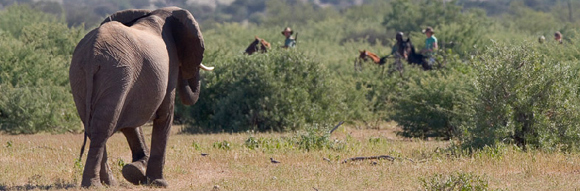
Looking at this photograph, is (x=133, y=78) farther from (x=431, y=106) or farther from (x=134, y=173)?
(x=431, y=106)

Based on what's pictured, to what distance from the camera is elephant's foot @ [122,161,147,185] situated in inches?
396

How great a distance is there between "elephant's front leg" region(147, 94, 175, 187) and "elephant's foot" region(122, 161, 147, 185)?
0.08m

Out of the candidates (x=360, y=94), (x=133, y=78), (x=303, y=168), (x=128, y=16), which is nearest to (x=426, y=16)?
(x=360, y=94)

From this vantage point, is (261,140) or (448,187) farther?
(261,140)

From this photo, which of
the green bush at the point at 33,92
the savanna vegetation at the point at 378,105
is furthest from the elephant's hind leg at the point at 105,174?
the green bush at the point at 33,92

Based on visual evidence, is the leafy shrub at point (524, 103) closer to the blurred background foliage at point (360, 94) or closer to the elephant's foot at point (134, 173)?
the blurred background foliage at point (360, 94)

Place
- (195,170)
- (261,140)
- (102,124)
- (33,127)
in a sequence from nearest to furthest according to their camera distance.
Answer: (102,124)
(195,170)
(261,140)
(33,127)

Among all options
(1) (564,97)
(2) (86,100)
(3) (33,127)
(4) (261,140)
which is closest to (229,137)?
(4) (261,140)

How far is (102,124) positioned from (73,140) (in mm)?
8204

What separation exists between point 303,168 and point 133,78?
10.6 feet

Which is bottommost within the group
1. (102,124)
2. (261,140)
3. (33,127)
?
(33,127)

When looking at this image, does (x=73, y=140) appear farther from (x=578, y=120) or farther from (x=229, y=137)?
(x=578, y=120)

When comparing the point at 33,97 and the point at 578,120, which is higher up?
the point at 578,120

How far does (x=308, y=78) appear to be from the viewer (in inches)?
778
